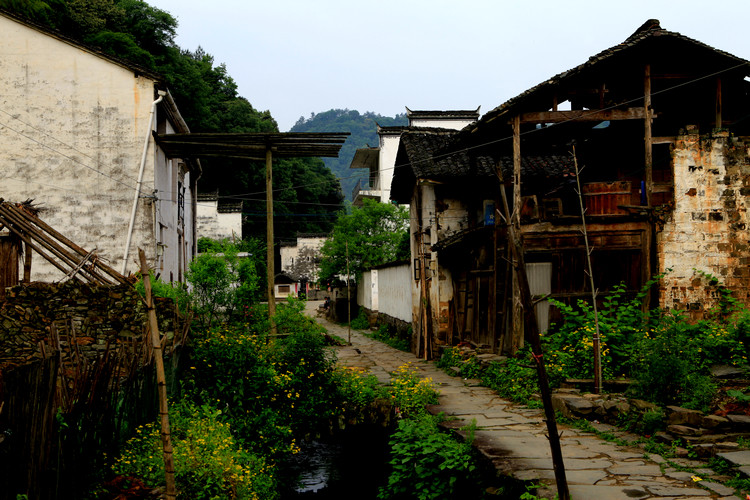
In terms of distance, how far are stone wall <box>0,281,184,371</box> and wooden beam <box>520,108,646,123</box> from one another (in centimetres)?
803

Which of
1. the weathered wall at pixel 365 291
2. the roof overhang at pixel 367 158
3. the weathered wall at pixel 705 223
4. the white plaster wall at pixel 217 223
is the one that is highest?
the roof overhang at pixel 367 158

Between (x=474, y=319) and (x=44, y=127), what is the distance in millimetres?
12134

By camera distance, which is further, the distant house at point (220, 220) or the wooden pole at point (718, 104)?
the distant house at point (220, 220)

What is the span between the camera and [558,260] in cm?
1230

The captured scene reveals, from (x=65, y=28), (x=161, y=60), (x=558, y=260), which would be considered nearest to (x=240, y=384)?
(x=558, y=260)

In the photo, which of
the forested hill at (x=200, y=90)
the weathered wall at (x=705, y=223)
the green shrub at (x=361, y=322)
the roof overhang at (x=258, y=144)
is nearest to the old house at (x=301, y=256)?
the forested hill at (x=200, y=90)

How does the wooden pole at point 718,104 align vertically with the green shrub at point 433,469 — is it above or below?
above

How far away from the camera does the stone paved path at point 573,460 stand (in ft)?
19.1

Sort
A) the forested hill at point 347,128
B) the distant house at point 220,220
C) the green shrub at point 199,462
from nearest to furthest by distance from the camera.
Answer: the green shrub at point 199,462 < the distant house at point 220,220 < the forested hill at point 347,128

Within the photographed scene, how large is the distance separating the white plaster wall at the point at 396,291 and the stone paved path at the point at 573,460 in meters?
9.35

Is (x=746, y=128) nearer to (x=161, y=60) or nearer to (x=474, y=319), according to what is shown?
(x=474, y=319)

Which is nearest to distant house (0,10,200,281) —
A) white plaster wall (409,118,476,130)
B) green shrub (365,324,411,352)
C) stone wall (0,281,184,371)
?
stone wall (0,281,184,371)

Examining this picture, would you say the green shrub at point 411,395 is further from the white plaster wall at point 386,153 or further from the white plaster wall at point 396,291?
the white plaster wall at point 386,153

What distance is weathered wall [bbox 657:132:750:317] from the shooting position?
11.6 metres
